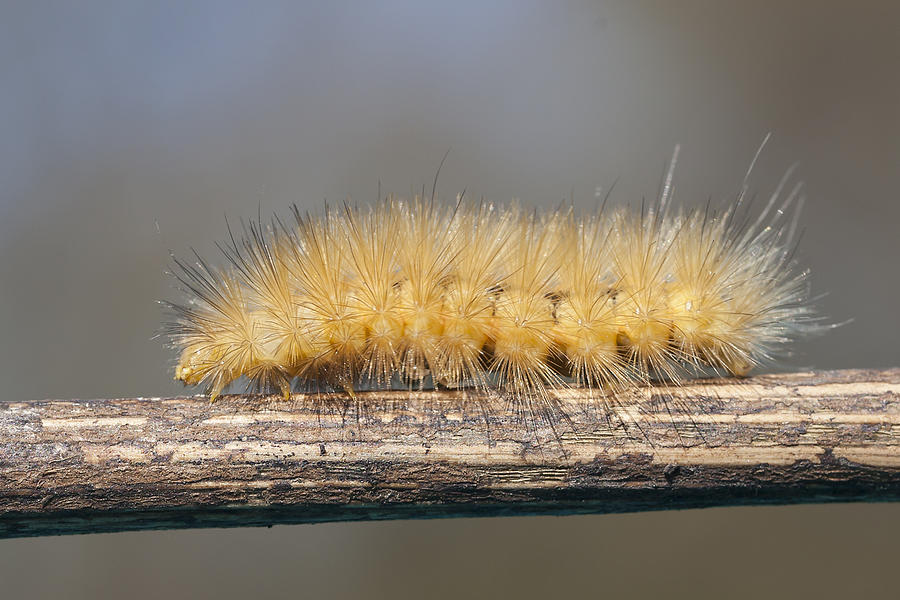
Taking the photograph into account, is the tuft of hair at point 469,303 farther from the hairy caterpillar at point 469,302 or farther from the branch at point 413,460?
the branch at point 413,460

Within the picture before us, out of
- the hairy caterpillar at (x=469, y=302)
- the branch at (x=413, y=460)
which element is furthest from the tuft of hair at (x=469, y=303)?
the branch at (x=413, y=460)

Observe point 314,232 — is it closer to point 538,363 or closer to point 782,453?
point 538,363

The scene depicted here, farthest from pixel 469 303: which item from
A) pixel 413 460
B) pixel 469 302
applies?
pixel 413 460

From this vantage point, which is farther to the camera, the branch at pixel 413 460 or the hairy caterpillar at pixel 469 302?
the hairy caterpillar at pixel 469 302

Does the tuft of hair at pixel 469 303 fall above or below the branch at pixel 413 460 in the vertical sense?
above

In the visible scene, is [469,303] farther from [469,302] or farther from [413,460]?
[413,460]
